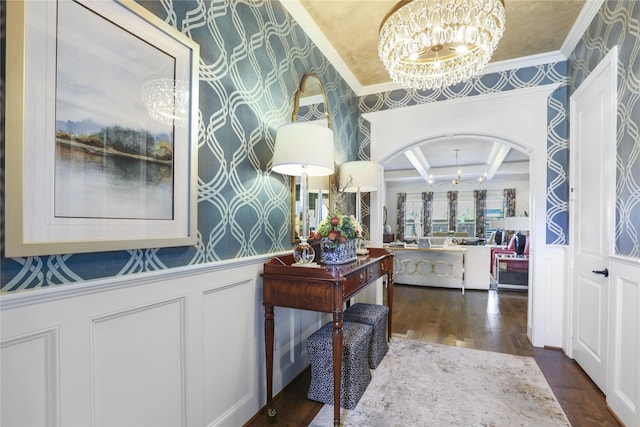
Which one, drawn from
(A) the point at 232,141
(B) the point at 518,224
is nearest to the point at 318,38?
(A) the point at 232,141

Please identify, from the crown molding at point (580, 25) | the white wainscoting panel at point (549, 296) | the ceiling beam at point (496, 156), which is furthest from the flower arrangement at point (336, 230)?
the ceiling beam at point (496, 156)

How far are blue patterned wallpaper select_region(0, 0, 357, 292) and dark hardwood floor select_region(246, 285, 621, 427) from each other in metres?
1.06

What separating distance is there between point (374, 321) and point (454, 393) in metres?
0.73

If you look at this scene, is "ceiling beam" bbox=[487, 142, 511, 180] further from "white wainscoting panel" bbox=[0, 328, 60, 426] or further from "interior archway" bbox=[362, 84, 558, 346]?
"white wainscoting panel" bbox=[0, 328, 60, 426]

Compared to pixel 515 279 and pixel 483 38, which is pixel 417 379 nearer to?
pixel 483 38

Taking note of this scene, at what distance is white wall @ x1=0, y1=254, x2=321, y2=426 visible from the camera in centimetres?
93

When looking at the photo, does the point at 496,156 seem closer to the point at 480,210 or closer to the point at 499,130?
the point at 480,210

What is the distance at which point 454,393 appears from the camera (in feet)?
7.22

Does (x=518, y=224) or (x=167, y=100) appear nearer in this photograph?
(x=167, y=100)

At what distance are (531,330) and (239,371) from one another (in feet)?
9.93

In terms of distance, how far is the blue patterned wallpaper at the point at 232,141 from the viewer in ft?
3.80

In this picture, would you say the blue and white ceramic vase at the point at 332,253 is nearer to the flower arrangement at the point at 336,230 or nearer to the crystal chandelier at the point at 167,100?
the flower arrangement at the point at 336,230

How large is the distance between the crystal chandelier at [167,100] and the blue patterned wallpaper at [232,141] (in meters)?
0.12

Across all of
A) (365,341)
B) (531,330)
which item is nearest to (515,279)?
(531,330)
